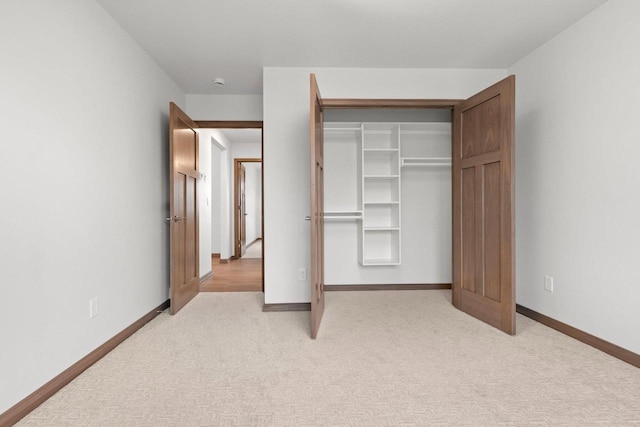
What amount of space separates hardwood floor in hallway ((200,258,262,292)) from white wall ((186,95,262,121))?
7.06 ft

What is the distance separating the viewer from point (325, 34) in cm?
272

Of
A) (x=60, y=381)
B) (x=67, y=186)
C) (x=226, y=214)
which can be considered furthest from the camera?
(x=226, y=214)

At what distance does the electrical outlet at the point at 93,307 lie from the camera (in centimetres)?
218

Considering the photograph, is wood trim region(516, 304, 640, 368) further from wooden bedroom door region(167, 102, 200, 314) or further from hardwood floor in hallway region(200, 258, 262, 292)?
wooden bedroom door region(167, 102, 200, 314)

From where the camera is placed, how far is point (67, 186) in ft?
6.46

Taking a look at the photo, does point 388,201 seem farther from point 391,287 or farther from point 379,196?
point 391,287

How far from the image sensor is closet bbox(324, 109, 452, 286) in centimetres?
404

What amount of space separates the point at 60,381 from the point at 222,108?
3151mm

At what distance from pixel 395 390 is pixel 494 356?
0.86 metres

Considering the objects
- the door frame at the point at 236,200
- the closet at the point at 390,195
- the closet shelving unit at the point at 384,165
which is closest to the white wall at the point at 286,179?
the closet at the point at 390,195

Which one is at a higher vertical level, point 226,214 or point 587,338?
point 226,214

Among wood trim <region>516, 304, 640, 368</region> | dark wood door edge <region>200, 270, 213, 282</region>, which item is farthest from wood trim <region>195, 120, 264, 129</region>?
wood trim <region>516, 304, 640, 368</region>

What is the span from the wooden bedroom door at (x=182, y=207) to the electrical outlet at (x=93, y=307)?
939mm

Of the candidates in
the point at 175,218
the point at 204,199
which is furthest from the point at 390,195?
the point at 204,199
